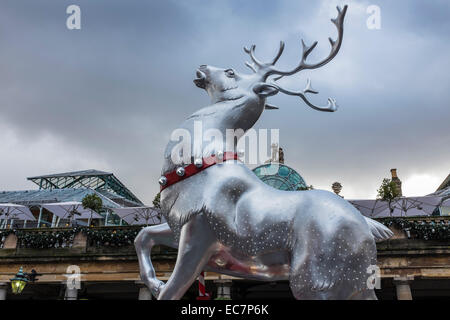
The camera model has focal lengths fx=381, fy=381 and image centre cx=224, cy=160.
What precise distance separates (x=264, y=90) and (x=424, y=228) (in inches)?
523

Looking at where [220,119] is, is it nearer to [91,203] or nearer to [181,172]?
[181,172]

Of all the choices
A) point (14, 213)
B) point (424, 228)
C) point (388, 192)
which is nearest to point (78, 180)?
point (14, 213)

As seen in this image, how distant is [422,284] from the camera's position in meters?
16.2

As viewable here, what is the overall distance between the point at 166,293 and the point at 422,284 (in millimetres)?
16946

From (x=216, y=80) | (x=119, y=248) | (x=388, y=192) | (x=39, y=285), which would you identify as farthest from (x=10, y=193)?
(x=216, y=80)

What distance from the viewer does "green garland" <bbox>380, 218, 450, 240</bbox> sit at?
13.8 metres

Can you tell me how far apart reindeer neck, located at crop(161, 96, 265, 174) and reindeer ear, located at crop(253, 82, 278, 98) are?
0.06 metres

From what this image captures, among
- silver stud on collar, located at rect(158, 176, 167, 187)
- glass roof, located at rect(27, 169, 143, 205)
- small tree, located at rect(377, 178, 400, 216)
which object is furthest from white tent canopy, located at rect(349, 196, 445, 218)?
glass roof, located at rect(27, 169, 143, 205)

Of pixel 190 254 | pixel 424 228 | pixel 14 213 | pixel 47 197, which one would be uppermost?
pixel 47 197

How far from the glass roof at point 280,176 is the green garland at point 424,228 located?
7133 millimetres

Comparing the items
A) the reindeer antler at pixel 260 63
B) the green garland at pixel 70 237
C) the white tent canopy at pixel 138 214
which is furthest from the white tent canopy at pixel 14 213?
the reindeer antler at pixel 260 63

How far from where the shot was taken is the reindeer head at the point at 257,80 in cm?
291

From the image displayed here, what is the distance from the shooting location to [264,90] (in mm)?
3006

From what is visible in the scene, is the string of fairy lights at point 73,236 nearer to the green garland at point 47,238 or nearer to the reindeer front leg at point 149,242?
the green garland at point 47,238
